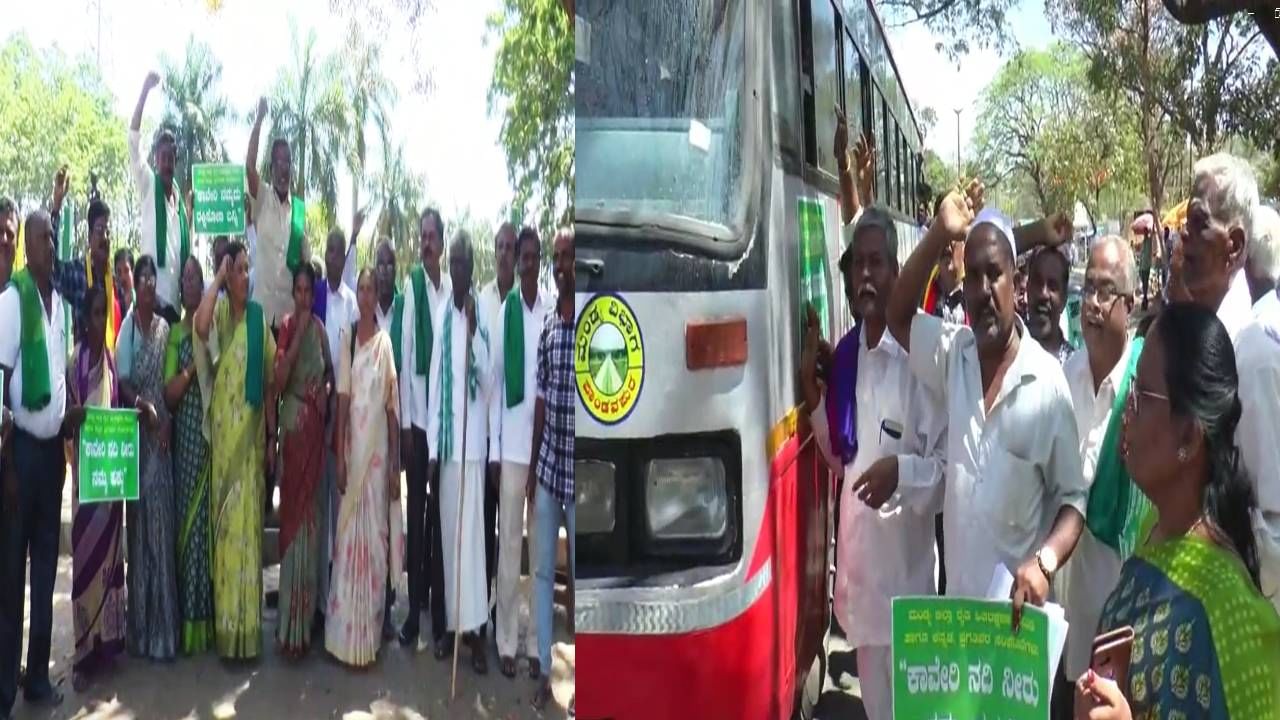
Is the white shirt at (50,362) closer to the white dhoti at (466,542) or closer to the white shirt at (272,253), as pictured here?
the white shirt at (272,253)

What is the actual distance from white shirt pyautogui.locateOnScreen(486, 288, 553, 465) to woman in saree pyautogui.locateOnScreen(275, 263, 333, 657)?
346 mm

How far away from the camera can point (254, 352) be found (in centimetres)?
215

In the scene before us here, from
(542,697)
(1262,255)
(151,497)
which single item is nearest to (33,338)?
(151,497)

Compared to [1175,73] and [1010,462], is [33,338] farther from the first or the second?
[1175,73]

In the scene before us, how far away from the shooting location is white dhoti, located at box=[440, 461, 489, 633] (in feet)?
6.81

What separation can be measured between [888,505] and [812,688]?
0.85 m

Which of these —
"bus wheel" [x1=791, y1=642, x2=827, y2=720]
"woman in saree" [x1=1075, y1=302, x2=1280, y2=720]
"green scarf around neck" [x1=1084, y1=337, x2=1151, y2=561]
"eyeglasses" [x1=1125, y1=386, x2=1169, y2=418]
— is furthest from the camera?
"bus wheel" [x1=791, y1=642, x2=827, y2=720]

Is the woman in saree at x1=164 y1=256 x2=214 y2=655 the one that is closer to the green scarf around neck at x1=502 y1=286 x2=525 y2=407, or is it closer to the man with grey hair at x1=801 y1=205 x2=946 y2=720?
the green scarf around neck at x1=502 y1=286 x2=525 y2=407

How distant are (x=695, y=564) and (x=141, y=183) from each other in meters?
1.30

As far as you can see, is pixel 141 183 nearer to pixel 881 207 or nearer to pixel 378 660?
pixel 378 660

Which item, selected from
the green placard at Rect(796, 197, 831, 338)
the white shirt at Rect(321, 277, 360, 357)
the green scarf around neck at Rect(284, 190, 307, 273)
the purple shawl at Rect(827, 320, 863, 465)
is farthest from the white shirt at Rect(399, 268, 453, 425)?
the purple shawl at Rect(827, 320, 863, 465)

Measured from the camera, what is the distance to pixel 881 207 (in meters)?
2.87

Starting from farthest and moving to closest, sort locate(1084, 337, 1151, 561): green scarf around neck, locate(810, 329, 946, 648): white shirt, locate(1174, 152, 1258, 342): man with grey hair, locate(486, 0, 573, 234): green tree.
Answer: locate(810, 329, 946, 648): white shirt, locate(1084, 337, 1151, 561): green scarf around neck, locate(1174, 152, 1258, 342): man with grey hair, locate(486, 0, 573, 234): green tree

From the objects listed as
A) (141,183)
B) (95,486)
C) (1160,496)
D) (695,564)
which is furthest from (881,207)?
(95,486)
